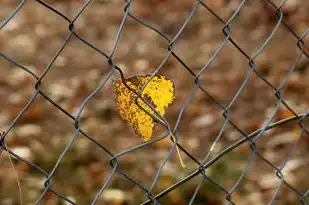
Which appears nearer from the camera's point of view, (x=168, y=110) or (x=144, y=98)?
(x=144, y=98)

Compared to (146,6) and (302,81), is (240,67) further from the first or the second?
(146,6)

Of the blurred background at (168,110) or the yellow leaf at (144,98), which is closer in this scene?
the yellow leaf at (144,98)

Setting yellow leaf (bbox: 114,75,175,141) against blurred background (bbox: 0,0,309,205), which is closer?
yellow leaf (bbox: 114,75,175,141)

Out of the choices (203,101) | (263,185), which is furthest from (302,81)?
(263,185)

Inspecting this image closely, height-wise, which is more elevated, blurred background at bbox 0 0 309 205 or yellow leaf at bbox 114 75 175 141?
blurred background at bbox 0 0 309 205

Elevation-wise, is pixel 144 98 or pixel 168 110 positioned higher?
pixel 168 110
